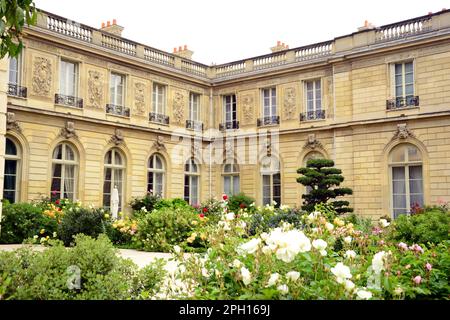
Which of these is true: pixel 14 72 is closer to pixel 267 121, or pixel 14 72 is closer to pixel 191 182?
pixel 191 182

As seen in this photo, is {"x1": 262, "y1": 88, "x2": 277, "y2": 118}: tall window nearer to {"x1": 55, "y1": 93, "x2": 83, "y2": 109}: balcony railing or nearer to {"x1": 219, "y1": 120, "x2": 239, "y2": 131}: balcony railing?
{"x1": 219, "y1": 120, "x2": 239, "y2": 131}: balcony railing

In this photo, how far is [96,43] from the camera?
49.9 ft

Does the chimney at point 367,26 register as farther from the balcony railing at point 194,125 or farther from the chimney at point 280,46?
the balcony railing at point 194,125

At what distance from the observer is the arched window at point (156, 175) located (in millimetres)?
16812

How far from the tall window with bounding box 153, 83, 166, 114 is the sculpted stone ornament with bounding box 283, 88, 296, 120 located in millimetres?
4444

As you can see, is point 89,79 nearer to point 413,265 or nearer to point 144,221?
point 144,221

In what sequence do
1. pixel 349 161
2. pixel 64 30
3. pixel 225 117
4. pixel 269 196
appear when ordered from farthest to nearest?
pixel 225 117, pixel 269 196, pixel 349 161, pixel 64 30

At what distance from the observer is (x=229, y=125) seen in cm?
1859

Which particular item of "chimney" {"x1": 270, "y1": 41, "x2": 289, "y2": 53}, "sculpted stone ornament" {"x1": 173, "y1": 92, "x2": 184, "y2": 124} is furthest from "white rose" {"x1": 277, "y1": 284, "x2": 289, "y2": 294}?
"chimney" {"x1": 270, "y1": 41, "x2": 289, "y2": 53}

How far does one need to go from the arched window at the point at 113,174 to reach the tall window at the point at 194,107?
3.72m

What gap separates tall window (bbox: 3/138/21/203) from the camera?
1285cm

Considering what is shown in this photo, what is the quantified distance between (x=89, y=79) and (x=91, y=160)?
8.47 ft

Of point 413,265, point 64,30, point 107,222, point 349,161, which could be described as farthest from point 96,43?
point 413,265
